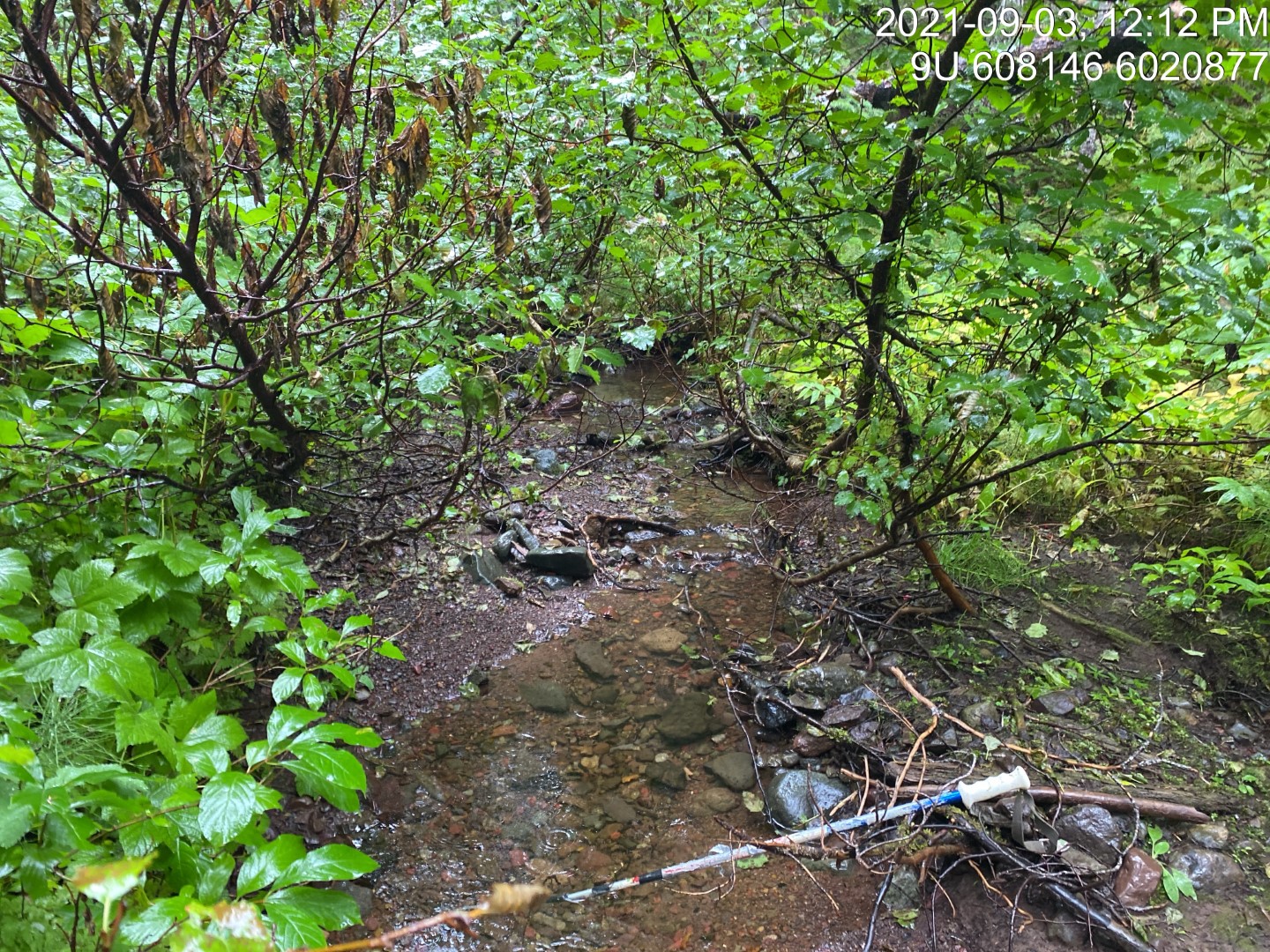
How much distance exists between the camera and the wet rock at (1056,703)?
289cm

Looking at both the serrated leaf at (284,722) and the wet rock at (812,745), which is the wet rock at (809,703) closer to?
the wet rock at (812,745)

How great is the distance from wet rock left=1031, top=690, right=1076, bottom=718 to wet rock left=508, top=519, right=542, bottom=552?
10.2 ft

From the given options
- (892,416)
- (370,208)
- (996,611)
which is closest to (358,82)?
(370,208)

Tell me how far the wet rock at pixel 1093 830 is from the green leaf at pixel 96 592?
3.12 meters

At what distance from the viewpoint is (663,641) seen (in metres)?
4.06

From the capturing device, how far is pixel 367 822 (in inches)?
108

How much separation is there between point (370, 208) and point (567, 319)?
5.82ft

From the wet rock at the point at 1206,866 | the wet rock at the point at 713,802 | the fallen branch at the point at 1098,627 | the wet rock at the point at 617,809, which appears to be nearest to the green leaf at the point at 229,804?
the wet rock at the point at 617,809

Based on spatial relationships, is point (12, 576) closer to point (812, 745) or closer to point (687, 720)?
point (687, 720)

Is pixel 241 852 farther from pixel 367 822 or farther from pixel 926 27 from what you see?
pixel 926 27

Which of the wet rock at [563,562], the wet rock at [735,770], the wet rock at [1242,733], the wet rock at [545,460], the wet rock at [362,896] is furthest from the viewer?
the wet rock at [545,460]

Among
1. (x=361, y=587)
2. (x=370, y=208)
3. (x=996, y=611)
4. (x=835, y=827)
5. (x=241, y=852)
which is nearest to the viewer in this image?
(x=241, y=852)

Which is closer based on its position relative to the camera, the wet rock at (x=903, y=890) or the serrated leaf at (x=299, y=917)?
the serrated leaf at (x=299, y=917)

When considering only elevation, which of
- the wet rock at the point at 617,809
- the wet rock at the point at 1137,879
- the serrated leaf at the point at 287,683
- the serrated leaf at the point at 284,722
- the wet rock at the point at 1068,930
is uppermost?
the serrated leaf at the point at 284,722
